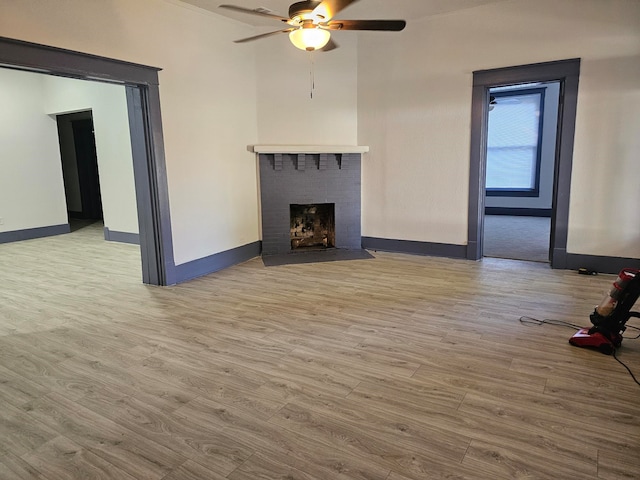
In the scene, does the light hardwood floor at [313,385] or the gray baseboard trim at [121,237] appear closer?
the light hardwood floor at [313,385]

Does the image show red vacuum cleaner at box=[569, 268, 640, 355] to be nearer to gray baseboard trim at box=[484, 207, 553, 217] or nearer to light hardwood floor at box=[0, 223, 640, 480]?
light hardwood floor at box=[0, 223, 640, 480]

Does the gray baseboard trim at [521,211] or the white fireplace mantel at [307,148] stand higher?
the white fireplace mantel at [307,148]

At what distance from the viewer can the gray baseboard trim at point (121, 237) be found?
22.4ft

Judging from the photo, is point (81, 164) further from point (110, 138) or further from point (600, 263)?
point (600, 263)

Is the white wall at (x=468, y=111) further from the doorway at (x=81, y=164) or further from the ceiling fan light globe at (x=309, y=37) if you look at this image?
the doorway at (x=81, y=164)

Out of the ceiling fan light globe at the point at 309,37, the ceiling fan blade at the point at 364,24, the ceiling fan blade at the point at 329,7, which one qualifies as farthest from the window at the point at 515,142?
the ceiling fan blade at the point at 329,7

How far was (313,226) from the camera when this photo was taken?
20.2ft

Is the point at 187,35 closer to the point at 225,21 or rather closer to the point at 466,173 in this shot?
the point at 225,21

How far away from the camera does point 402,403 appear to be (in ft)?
7.39

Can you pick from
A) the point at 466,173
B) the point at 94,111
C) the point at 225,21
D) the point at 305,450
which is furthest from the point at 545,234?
the point at 94,111

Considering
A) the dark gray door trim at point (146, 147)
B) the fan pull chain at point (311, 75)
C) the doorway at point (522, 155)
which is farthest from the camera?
the doorway at point (522, 155)

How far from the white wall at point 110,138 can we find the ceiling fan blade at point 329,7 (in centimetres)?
442

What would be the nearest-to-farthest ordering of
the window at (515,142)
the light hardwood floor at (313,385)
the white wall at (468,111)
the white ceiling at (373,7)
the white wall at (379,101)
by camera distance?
1. the light hardwood floor at (313,385)
2. the white wall at (379,101)
3. the white wall at (468,111)
4. the white ceiling at (373,7)
5. the window at (515,142)

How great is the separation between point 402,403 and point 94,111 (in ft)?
22.3
